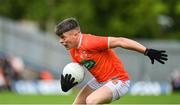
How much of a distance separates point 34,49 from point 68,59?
206cm

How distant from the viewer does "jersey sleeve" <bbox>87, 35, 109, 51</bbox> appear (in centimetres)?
1252

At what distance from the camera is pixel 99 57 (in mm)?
12734

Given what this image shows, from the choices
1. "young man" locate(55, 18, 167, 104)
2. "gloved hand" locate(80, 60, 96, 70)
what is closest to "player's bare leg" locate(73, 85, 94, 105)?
"young man" locate(55, 18, 167, 104)

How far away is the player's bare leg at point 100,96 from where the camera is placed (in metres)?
12.3

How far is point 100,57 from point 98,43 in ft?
0.96

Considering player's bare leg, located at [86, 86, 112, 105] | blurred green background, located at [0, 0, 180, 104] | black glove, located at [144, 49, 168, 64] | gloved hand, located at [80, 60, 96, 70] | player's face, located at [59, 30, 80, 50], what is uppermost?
player's face, located at [59, 30, 80, 50]

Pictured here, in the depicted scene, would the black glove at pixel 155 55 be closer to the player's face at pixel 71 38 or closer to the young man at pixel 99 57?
the young man at pixel 99 57

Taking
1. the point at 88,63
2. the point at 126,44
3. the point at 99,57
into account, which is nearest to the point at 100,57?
the point at 99,57

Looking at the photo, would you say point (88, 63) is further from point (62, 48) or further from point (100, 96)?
point (62, 48)

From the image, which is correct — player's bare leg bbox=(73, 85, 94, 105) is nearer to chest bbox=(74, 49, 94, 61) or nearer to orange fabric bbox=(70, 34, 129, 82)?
orange fabric bbox=(70, 34, 129, 82)

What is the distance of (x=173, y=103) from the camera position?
2188 centimetres

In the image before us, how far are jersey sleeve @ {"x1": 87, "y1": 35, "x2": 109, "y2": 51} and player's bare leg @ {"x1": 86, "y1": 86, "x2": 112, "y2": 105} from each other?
24.3 inches

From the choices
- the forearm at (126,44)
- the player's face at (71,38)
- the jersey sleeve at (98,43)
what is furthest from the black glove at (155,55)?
the player's face at (71,38)

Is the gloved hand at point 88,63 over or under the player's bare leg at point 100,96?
over
